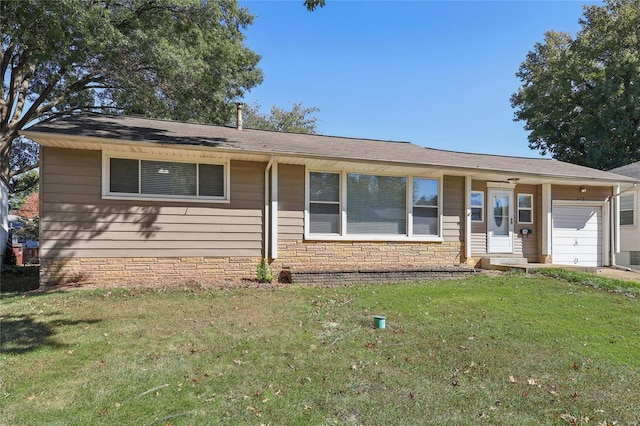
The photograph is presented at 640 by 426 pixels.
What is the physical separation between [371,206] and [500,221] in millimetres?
4724

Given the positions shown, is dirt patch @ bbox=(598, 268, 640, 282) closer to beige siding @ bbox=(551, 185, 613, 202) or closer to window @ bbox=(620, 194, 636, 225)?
beige siding @ bbox=(551, 185, 613, 202)

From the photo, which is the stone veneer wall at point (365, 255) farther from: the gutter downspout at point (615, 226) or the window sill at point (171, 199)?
the gutter downspout at point (615, 226)

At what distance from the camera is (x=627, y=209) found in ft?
45.3

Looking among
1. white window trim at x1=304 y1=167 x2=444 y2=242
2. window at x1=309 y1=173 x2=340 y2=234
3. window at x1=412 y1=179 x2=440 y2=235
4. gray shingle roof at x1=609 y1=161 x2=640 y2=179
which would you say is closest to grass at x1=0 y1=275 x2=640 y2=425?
white window trim at x1=304 y1=167 x2=444 y2=242

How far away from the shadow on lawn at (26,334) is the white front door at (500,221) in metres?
10.5

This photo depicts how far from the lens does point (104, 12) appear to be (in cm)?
898

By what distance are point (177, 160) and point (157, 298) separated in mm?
3271

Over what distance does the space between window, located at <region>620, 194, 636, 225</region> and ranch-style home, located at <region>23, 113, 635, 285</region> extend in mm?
2661

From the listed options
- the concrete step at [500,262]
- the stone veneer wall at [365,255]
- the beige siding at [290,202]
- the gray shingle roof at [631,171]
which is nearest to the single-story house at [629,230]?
the gray shingle roof at [631,171]

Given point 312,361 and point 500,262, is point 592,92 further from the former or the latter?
point 312,361

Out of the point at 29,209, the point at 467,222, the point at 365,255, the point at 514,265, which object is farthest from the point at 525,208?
the point at 29,209

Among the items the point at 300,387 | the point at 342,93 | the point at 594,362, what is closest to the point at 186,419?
the point at 300,387

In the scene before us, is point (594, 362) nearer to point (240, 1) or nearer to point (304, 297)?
point (304, 297)

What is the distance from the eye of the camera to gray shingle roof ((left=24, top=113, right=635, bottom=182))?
759 centimetres
